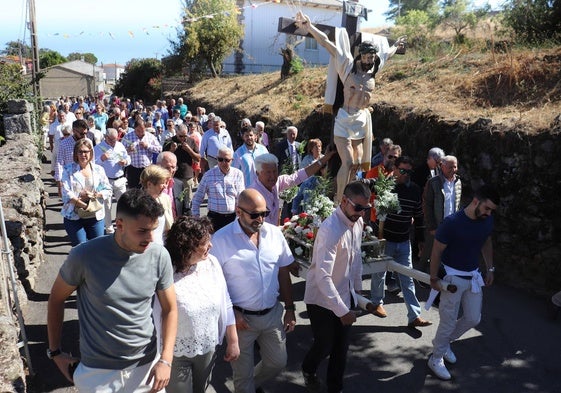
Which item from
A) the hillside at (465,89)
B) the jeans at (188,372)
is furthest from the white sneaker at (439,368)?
the hillside at (465,89)

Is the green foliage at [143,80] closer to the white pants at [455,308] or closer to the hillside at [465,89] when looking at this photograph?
the hillside at [465,89]

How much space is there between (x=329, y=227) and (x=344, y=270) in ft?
1.33

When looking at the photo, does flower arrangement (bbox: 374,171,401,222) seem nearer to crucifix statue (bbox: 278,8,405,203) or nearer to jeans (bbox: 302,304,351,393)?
crucifix statue (bbox: 278,8,405,203)

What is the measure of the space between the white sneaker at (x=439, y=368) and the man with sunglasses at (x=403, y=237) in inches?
39.0

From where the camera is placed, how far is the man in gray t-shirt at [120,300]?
2930 millimetres

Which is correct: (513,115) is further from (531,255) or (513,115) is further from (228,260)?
(228,260)

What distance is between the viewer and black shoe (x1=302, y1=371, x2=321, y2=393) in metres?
4.59

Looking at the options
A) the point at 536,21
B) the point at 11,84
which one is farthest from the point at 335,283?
the point at 11,84

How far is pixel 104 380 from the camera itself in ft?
9.87

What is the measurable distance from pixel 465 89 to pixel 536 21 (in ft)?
13.3

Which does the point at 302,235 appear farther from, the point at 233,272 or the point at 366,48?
the point at 366,48

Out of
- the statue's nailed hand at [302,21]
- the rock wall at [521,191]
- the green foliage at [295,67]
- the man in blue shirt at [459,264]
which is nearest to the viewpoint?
the man in blue shirt at [459,264]

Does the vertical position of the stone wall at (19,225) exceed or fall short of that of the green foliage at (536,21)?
it falls short

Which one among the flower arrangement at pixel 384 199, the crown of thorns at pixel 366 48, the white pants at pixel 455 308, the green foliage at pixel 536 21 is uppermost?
the green foliage at pixel 536 21
